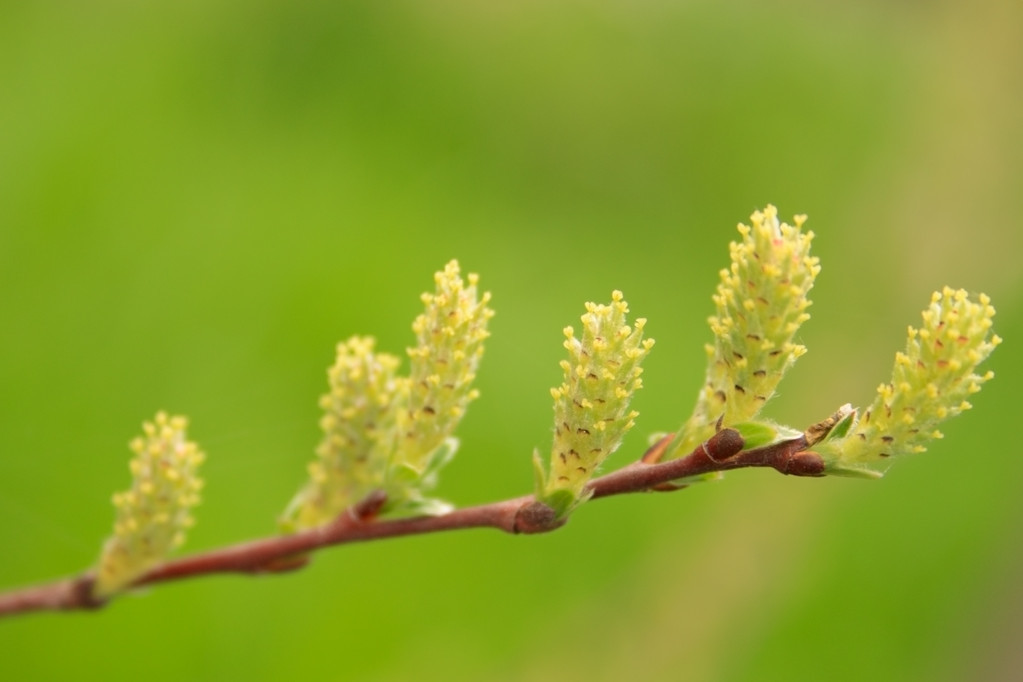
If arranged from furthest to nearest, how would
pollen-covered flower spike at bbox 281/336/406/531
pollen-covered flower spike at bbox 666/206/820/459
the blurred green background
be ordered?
the blurred green background < pollen-covered flower spike at bbox 281/336/406/531 < pollen-covered flower spike at bbox 666/206/820/459

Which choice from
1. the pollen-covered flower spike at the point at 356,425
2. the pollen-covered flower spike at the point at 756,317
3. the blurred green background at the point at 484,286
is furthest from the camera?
the blurred green background at the point at 484,286

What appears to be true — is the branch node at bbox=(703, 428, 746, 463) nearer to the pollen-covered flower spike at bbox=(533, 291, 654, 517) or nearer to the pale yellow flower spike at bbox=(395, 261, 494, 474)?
the pollen-covered flower spike at bbox=(533, 291, 654, 517)

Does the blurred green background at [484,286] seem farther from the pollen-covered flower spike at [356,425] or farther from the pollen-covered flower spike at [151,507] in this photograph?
the pollen-covered flower spike at [356,425]

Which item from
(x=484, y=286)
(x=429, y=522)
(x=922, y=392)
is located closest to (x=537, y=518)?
(x=429, y=522)

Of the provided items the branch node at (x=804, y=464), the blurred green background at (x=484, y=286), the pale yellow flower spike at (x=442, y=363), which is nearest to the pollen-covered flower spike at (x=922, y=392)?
the branch node at (x=804, y=464)

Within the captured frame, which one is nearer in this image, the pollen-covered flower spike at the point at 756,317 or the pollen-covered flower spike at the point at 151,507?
the pollen-covered flower spike at the point at 756,317

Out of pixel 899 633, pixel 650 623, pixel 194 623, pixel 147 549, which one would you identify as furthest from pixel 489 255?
pixel 147 549

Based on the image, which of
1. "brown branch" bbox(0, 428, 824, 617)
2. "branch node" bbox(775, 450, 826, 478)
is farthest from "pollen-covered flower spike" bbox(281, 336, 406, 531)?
"branch node" bbox(775, 450, 826, 478)
